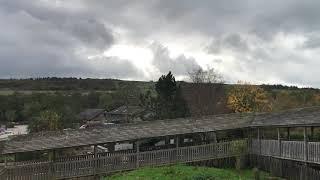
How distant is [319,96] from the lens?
92.2 meters

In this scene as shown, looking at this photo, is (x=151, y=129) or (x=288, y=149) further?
(x=151, y=129)

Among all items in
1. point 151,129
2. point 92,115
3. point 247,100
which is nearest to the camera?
point 151,129

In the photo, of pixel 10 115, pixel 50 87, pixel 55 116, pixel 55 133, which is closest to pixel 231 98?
pixel 55 116

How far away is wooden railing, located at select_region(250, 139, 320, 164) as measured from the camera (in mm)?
35091

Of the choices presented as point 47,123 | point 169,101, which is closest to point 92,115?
point 169,101

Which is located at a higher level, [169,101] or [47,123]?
[169,101]

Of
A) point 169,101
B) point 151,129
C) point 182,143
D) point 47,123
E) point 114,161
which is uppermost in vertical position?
point 169,101

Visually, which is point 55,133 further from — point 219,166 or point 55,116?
point 55,116

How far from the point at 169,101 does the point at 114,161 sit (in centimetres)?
3758

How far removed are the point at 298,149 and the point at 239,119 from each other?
8.61 meters

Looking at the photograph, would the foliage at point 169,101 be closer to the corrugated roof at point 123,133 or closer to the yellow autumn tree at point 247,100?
the yellow autumn tree at point 247,100

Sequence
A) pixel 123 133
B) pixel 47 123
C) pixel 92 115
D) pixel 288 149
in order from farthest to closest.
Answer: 1. pixel 92 115
2. pixel 47 123
3. pixel 123 133
4. pixel 288 149

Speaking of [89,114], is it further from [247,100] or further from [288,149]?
[288,149]

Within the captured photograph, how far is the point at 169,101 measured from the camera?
255ft
